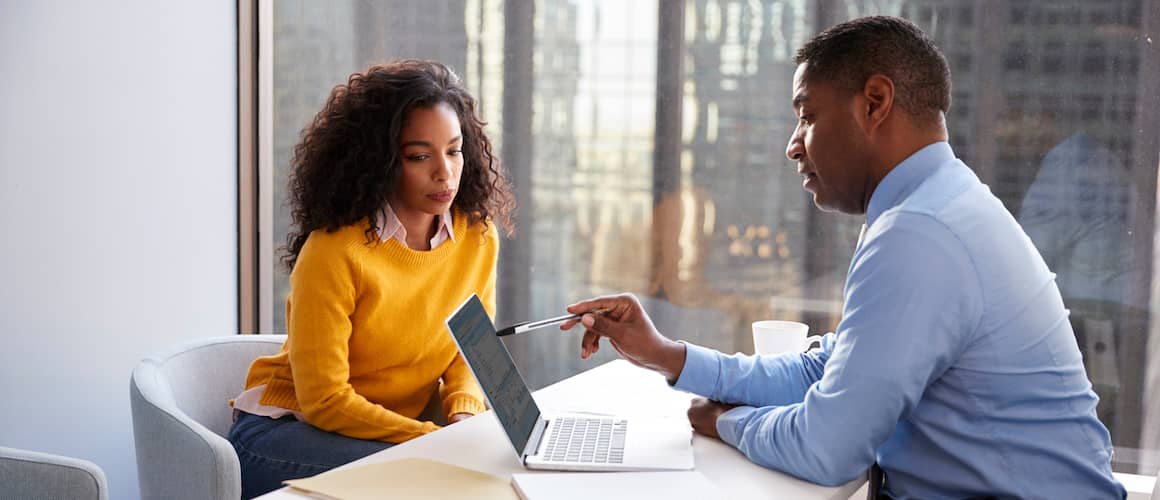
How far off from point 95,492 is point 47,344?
1.02 m

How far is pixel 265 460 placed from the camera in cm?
199

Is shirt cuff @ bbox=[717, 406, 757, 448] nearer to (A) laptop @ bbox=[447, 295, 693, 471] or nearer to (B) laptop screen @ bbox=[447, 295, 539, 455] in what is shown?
(A) laptop @ bbox=[447, 295, 693, 471]

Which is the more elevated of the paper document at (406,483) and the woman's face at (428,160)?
the woman's face at (428,160)

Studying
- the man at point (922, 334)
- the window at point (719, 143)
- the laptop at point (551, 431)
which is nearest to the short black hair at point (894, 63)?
the man at point (922, 334)

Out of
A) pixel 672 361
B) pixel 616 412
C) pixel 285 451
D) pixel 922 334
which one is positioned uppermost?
pixel 922 334

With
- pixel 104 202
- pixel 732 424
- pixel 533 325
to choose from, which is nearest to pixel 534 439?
pixel 533 325

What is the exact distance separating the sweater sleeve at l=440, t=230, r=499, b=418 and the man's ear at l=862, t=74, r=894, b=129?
3.12 ft

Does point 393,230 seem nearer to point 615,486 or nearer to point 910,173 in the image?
point 615,486

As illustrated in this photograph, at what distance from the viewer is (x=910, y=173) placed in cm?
158

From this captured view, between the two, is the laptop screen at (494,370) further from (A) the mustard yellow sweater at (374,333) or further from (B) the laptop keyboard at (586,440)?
(A) the mustard yellow sweater at (374,333)

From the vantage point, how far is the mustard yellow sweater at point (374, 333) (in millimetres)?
1991

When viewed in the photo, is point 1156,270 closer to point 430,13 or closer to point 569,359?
point 569,359

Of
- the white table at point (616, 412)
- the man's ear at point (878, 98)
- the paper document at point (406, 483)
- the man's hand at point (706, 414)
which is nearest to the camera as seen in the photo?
the paper document at point (406, 483)

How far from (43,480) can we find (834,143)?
1365 millimetres
